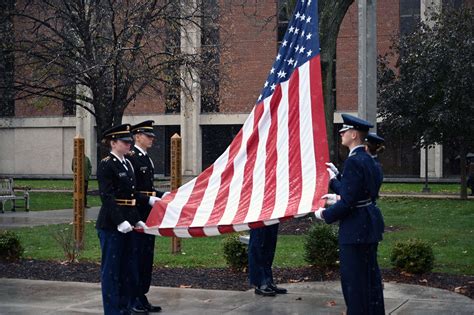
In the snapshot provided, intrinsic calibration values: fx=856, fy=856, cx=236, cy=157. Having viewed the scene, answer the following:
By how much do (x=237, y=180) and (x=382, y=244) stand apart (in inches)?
283

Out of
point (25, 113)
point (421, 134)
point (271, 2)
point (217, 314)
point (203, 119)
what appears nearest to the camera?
point (217, 314)

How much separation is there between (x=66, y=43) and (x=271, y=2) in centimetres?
2348

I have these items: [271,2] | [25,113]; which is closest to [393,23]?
[271,2]

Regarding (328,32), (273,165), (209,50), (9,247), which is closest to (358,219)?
(273,165)

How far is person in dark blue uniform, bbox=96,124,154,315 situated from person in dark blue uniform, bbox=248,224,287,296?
1848mm

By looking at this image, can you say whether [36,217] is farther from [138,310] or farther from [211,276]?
[138,310]

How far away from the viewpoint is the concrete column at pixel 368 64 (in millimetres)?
13320

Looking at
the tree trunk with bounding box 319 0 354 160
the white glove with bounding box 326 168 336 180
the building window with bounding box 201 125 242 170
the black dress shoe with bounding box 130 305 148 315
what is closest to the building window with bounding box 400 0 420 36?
the building window with bounding box 201 125 242 170

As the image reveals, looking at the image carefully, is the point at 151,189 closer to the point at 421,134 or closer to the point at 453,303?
the point at 453,303

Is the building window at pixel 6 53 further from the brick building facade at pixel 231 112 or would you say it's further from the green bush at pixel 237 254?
the green bush at pixel 237 254

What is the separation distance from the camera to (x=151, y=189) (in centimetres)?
965

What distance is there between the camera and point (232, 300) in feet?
32.9

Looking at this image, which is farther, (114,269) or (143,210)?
(143,210)

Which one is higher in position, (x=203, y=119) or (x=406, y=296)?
(x=203, y=119)
